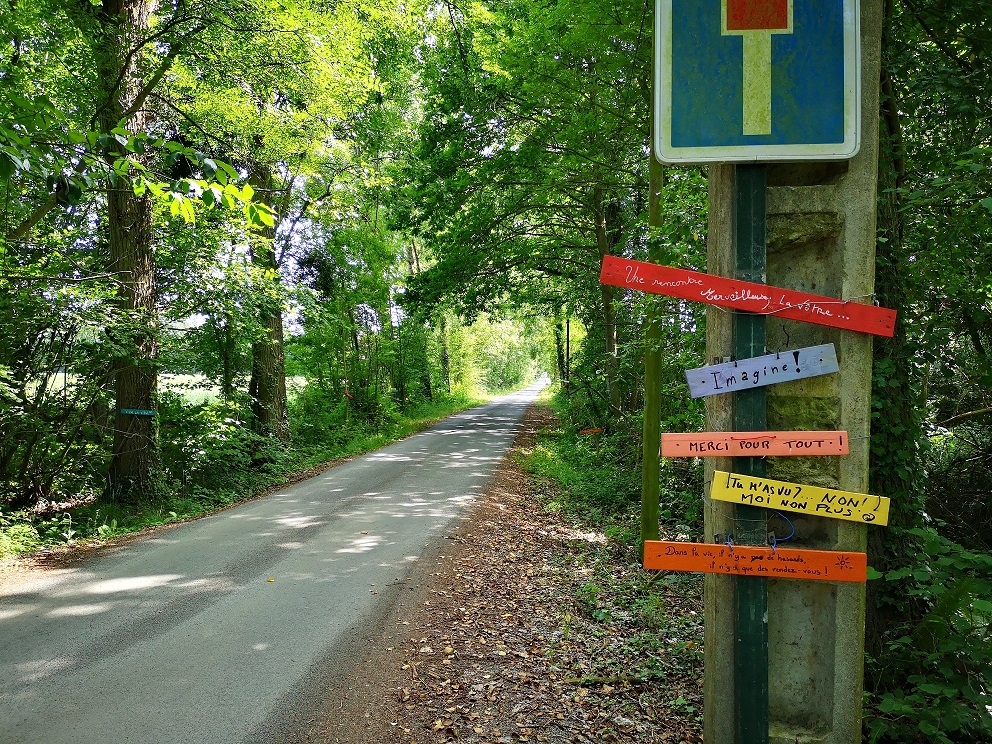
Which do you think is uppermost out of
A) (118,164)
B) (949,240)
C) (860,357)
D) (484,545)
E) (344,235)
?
(344,235)

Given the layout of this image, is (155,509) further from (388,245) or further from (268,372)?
(388,245)

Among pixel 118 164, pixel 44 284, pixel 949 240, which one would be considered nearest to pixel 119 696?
pixel 118 164

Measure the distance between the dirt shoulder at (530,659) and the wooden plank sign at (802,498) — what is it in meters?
1.89

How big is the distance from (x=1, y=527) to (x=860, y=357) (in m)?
9.46

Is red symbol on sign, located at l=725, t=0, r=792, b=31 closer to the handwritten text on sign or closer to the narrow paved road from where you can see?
the handwritten text on sign

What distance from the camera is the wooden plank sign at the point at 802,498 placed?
83.3 inches

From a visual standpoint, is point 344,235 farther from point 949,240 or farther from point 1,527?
point 949,240

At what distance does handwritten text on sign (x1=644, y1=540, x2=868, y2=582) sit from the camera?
2.11m

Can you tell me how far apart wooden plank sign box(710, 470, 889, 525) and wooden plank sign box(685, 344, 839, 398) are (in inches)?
13.8

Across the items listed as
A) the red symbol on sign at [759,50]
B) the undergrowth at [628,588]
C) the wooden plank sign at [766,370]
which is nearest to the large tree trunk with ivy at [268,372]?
the undergrowth at [628,588]

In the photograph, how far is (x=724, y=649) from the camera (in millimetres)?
2256

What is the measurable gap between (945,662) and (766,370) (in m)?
1.80

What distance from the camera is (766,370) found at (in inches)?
83.9

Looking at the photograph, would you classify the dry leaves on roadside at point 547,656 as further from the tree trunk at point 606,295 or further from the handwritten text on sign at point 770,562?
the tree trunk at point 606,295
